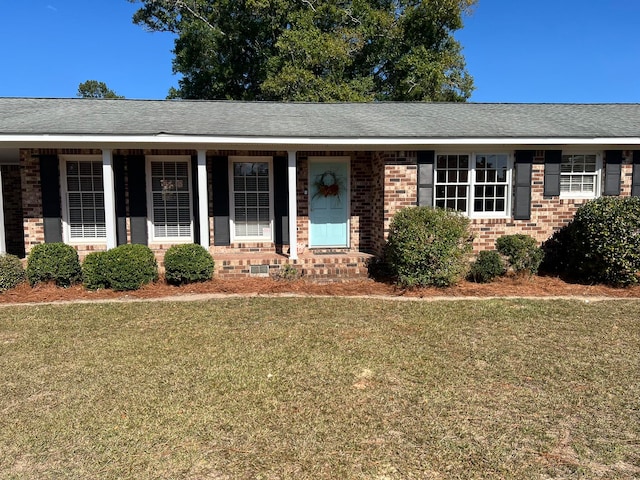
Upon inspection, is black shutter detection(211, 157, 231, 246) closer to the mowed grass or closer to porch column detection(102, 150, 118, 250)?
porch column detection(102, 150, 118, 250)

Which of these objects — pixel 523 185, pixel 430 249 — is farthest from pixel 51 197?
pixel 523 185

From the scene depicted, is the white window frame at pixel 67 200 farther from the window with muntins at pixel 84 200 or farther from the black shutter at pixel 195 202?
the black shutter at pixel 195 202

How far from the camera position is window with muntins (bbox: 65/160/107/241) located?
933 centimetres

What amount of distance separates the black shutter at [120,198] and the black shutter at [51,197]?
1.11 metres

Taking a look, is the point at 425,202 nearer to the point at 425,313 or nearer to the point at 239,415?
the point at 425,313

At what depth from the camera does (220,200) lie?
9586 millimetres

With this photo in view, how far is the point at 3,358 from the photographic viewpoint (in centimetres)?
468

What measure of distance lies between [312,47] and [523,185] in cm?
1184

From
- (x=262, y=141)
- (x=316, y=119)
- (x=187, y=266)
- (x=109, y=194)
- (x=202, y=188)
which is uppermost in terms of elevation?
(x=316, y=119)

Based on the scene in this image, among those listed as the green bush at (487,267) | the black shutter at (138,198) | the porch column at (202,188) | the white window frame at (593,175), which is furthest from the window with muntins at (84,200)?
the white window frame at (593,175)

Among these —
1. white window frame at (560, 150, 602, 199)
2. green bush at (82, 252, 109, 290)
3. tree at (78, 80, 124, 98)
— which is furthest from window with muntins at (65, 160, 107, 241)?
tree at (78, 80, 124, 98)

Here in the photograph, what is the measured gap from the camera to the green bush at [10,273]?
7728mm

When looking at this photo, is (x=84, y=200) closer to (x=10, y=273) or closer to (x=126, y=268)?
(x=10, y=273)

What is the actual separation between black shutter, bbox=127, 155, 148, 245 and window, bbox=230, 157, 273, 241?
1.84m
